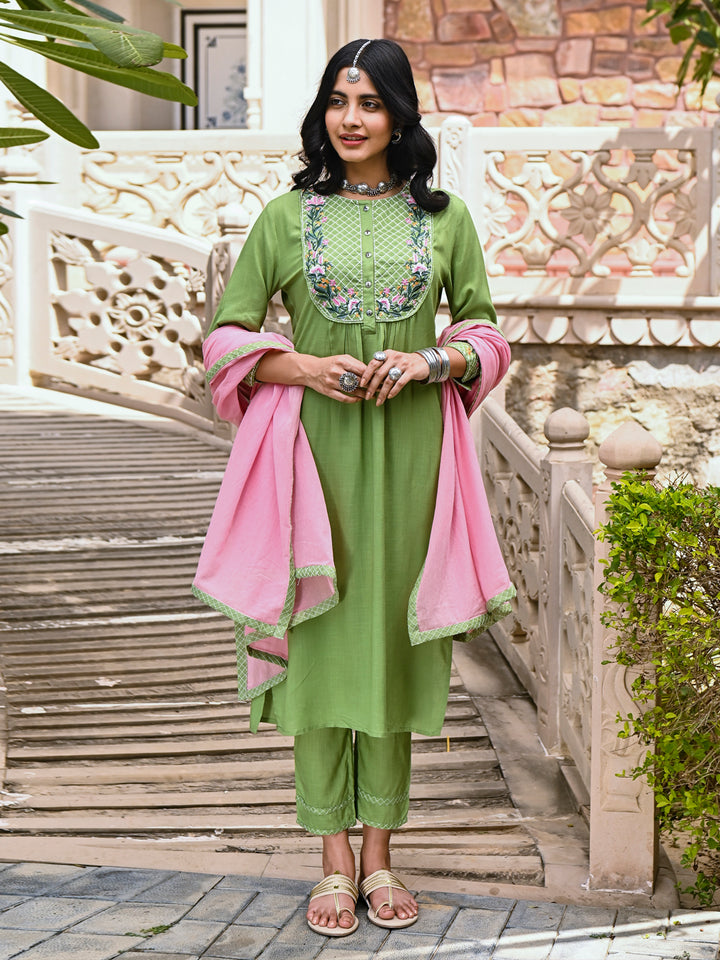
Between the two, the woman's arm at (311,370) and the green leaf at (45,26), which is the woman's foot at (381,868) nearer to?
the woman's arm at (311,370)

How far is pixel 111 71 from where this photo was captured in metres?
2.30

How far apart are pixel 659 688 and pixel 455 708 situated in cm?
147

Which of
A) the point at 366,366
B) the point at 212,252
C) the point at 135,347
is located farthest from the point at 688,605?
the point at 135,347

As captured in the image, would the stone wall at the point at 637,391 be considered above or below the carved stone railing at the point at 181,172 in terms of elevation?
below

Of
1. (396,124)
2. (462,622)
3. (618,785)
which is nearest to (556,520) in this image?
(618,785)

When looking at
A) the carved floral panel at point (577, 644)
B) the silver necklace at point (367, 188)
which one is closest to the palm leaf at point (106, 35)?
the silver necklace at point (367, 188)

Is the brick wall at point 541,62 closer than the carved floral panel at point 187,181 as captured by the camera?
No


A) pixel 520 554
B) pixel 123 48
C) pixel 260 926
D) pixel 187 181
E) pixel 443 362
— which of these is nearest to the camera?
pixel 123 48

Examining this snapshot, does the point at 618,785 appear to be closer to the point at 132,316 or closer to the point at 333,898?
the point at 333,898

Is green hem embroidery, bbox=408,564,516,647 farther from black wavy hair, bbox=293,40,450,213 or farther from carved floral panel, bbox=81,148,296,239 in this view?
carved floral panel, bbox=81,148,296,239

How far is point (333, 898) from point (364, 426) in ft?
3.42

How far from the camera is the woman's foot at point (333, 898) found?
2.78 metres

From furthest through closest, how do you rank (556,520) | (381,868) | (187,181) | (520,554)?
(187,181)
(520,554)
(556,520)
(381,868)

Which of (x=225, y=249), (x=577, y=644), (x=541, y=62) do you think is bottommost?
(x=577, y=644)
